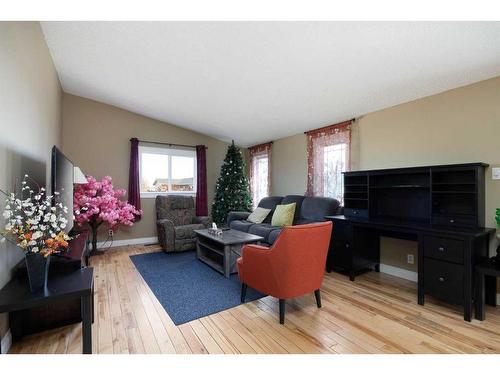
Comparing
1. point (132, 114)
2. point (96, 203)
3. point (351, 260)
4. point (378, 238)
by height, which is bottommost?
point (351, 260)

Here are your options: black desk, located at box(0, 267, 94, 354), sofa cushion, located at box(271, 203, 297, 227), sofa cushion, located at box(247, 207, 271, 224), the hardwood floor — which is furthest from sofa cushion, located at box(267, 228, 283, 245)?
black desk, located at box(0, 267, 94, 354)

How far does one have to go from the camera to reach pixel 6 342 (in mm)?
1678

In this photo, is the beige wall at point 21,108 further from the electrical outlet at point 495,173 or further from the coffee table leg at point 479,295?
the electrical outlet at point 495,173

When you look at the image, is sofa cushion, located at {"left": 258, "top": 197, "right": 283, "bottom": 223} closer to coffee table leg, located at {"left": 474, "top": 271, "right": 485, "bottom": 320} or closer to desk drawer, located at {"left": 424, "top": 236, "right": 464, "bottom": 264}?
desk drawer, located at {"left": 424, "top": 236, "right": 464, "bottom": 264}

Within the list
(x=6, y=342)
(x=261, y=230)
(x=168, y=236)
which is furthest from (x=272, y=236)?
(x=6, y=342)

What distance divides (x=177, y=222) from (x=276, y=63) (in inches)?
140

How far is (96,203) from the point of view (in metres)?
4.06

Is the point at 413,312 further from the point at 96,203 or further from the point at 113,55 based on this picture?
the point at 96,203

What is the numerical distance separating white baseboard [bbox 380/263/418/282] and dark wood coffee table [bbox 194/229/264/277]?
1.70m

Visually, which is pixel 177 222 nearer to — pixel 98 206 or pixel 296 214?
pixel 98 206

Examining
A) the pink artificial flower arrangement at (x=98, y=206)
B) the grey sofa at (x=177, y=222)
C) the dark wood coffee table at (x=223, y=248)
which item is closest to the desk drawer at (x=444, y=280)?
the dark wood coffee table at (x=223, y=248)
